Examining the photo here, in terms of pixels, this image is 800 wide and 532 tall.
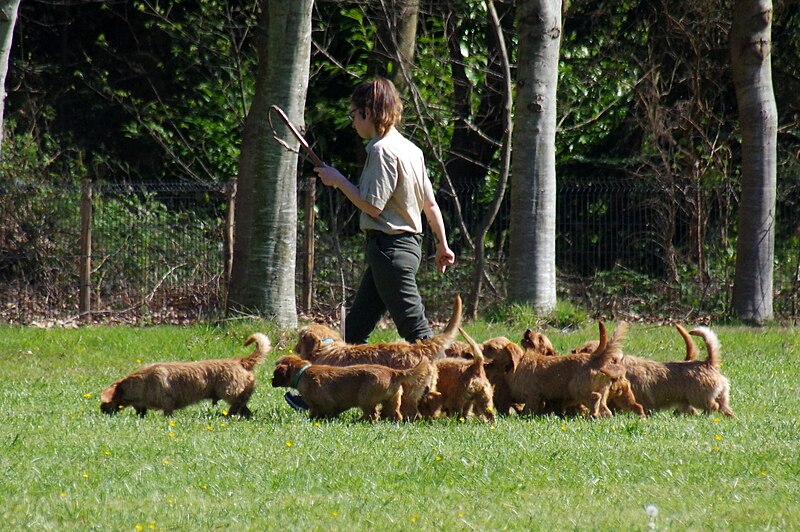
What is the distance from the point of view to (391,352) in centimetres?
801

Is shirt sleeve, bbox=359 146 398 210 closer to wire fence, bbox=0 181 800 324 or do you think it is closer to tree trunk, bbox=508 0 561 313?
tree trunk, bbox=508 0 561 313

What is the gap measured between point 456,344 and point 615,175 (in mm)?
12693

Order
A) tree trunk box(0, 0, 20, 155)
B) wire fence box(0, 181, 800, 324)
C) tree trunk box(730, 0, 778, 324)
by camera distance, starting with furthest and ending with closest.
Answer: wire fence box(0, 181, 800, 324) → tree trunk box(730, 0, 778, 324) → tree trunk box(0, 0, 20, 155)

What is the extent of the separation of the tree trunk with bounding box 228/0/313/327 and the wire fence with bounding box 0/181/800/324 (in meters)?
3.04

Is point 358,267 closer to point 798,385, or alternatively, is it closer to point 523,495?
point 798,385

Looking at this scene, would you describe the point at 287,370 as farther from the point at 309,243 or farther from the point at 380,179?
the point at 309,243

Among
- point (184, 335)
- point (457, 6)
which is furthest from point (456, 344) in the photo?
point (457, 6)

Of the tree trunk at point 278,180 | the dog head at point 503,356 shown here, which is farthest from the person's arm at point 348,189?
the tree trunk at point 278,180

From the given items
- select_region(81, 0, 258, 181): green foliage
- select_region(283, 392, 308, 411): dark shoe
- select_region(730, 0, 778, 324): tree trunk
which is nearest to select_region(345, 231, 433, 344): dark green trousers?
select_region(283, 392, 308, 411): dark shoe

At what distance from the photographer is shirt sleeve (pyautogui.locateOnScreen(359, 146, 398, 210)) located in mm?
7941

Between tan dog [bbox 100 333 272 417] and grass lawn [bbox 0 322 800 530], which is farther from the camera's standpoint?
tan dog [bbox 100 333 272 417]

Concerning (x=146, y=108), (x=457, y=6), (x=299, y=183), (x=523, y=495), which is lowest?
(x=523, y=495)

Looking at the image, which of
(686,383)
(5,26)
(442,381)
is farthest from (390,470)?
(5,26)

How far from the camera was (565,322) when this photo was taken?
14375 millimetres
